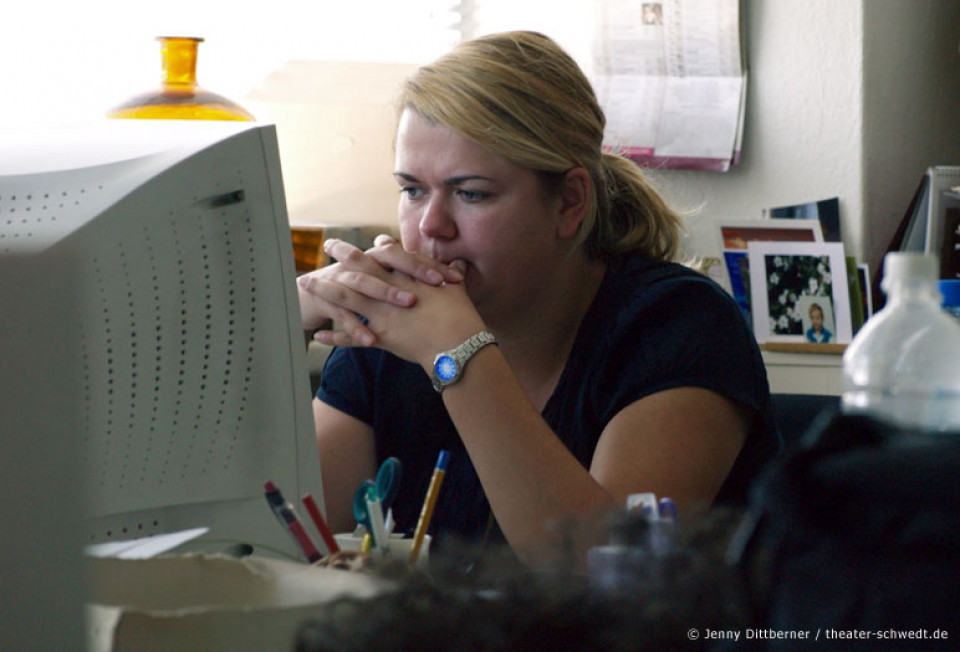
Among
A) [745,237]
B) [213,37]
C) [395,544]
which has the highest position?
[213,37]

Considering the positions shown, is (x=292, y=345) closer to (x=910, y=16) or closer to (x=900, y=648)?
(x=900, y=648)

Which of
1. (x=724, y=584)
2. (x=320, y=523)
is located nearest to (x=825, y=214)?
(x=320, y=523)

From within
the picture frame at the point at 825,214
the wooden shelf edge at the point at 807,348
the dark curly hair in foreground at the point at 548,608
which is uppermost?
the picture frame at the point at 825,214

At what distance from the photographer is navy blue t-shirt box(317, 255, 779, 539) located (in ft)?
4.54

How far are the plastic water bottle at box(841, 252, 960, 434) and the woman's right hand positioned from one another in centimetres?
59

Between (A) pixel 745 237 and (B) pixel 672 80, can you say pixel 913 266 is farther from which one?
(B) pixel 672 80

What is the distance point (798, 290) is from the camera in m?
2.20

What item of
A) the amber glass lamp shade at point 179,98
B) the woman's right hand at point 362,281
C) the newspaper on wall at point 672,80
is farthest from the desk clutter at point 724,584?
the newspaper on wall at point 672,80

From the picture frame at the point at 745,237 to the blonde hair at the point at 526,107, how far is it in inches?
25.5

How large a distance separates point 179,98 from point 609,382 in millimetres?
994

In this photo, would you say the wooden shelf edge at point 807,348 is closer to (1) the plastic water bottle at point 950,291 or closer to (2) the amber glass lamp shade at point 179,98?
(1) the plastic water bottle at point 950,291

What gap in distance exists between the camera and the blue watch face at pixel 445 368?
125cm

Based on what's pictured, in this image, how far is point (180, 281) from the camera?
0.89 m

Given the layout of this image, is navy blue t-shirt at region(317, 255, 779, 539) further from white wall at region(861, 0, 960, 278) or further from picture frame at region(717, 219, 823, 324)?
white wall at region(861, 0, 960, 278)
